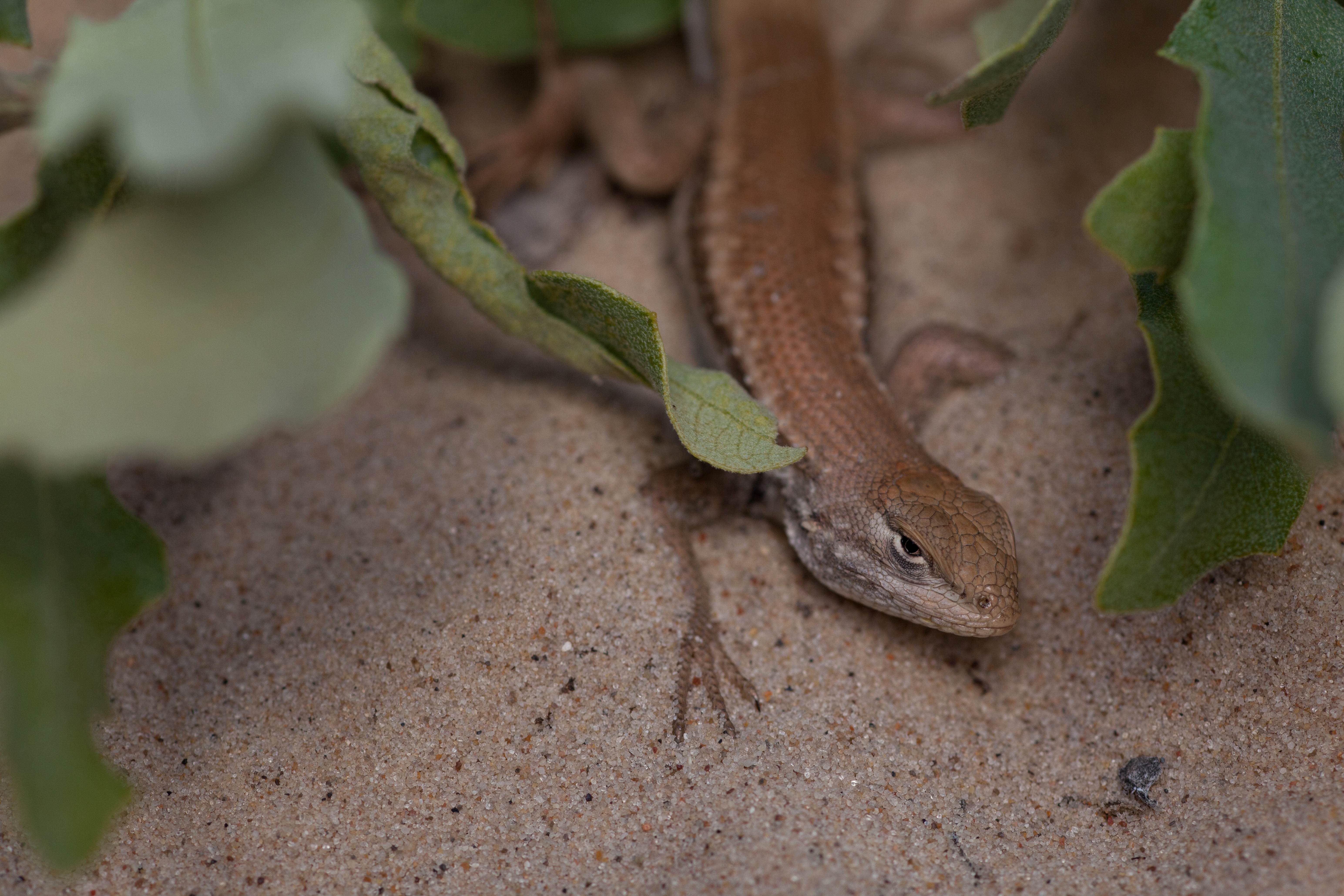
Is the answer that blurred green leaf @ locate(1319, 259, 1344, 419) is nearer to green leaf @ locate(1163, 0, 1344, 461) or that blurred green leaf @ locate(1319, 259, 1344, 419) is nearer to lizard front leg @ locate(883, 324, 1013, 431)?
green leaf @ locate(1163, 0, 1344, 461)

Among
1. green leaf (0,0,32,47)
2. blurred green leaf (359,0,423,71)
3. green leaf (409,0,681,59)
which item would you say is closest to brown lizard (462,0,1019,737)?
green leaf (409,0,681,59)

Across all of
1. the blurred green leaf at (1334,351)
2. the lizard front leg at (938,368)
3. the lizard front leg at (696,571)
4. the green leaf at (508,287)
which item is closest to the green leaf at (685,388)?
the green leaf at (508,287)

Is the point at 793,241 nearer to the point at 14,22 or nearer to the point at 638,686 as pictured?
the point at 638,686

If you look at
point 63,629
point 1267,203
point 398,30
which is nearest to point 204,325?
point 63,629

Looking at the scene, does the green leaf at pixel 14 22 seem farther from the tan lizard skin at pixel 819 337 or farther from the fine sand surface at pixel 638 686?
the tan lizard skin at pixel 819 337

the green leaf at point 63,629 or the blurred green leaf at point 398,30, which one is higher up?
the blurred green leaf at point 398,30

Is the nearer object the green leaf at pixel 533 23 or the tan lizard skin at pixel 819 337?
the tan lizard skin at pixel 819 337

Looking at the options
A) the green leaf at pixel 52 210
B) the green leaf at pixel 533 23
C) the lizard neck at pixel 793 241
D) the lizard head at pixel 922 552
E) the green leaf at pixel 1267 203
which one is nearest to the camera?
the green leaf at pixel 1267 203
